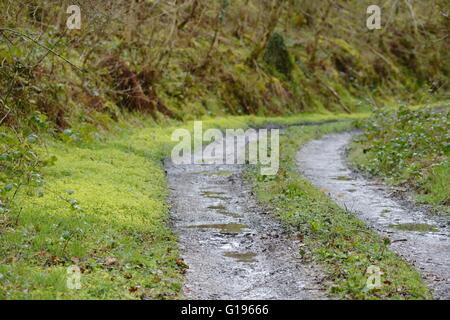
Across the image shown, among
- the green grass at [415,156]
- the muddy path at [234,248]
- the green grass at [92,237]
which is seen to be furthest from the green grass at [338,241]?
the green grass at [415,156]

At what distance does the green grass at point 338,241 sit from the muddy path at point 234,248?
1.04 feet

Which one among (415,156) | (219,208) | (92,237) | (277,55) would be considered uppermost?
(277,55)

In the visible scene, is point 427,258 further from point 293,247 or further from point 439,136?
point 439,136

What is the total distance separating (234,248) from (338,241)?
6.23ft

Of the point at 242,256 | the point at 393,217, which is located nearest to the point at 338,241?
the point at 242,256

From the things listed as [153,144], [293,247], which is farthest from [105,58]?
[293,247]

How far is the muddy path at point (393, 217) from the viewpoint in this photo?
34.1ft

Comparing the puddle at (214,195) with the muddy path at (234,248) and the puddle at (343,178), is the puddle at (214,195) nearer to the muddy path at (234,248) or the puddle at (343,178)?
the muddy path at (234,248)

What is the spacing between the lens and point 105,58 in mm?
27828

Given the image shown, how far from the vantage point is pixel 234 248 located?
11.5m

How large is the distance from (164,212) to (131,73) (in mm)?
16034

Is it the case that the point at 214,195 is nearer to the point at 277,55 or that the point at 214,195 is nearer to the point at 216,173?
the point at 216,173

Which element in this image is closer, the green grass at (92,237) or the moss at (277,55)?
the green grass at (92,237)
